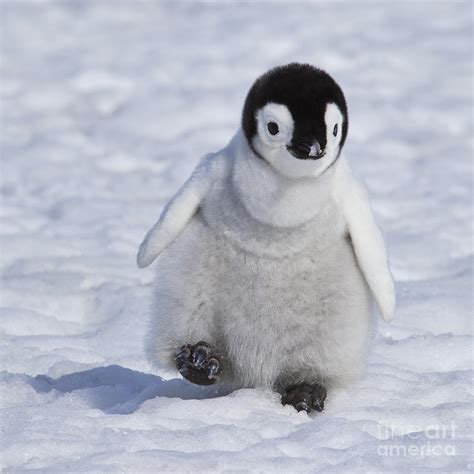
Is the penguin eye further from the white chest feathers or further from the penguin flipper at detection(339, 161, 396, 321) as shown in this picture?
the penguin flipper at detection(339, 161, 396, 321)

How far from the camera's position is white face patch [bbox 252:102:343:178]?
3502 mm

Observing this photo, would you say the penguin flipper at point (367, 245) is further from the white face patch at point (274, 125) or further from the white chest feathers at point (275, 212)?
the white face patch at point (274, 125)

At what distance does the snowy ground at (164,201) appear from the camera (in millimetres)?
3402

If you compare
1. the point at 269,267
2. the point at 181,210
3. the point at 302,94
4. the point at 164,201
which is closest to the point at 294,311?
the point at 269,267

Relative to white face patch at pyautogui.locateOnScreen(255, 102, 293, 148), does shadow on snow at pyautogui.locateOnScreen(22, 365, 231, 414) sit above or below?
below

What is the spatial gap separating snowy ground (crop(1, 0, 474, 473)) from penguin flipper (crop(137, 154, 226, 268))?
20.1 inches

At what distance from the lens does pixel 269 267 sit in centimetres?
370

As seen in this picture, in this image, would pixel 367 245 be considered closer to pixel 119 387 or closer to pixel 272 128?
pixel 272 128

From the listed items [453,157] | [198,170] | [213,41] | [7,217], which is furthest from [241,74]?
[198,170]

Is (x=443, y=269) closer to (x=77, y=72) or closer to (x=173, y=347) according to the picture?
(x=173, y=347)

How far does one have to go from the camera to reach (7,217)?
6.34m

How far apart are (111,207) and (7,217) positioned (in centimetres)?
58

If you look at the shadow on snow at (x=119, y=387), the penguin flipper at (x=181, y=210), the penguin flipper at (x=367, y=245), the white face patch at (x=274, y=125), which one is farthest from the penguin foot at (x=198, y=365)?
the white face patch at (x=274, y=125)

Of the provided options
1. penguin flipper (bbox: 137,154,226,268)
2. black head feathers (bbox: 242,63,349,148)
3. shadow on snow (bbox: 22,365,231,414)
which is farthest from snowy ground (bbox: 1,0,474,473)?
black head feathers (bbox: 242,63,349,148)
